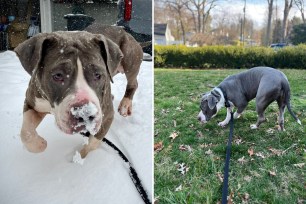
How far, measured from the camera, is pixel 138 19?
1.08 metres

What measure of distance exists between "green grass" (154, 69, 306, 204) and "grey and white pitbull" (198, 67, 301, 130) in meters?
→ 0.02

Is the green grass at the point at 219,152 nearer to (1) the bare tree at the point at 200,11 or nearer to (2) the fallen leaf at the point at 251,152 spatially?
(2) the fallen leaf at the point at 251,152

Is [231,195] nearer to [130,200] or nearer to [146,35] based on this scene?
[130,200]

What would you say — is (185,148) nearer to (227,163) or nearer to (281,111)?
(227,163)

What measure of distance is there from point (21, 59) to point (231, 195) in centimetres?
68

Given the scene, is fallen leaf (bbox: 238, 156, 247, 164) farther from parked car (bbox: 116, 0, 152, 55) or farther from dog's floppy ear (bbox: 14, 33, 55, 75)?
dog's floppy ear (bbox: 14, 33, 55, 75)

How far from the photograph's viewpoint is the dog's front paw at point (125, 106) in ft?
3.53

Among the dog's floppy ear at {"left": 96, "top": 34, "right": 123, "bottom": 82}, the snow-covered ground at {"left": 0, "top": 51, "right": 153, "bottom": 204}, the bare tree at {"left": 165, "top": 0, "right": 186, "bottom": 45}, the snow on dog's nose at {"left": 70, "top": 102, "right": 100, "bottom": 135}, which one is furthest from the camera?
the bare tree at {"left": 165, "top": 0, "right": 186, "bottom": 45}

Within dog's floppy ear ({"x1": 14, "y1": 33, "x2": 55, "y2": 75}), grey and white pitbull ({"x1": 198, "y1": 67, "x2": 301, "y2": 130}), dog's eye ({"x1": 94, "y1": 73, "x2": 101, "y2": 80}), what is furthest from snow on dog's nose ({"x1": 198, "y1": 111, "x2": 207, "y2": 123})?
dog's floppy ear ({"x1": 14, "y1": 33, "x2": 55, "y2": 75})

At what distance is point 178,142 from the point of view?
1117 millimetres

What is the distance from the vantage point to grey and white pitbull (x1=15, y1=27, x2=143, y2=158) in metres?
0.80

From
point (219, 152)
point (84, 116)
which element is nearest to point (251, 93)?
point (219, 152)

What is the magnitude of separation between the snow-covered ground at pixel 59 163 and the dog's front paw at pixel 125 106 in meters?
0.02

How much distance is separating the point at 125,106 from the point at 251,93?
0.38 metres
